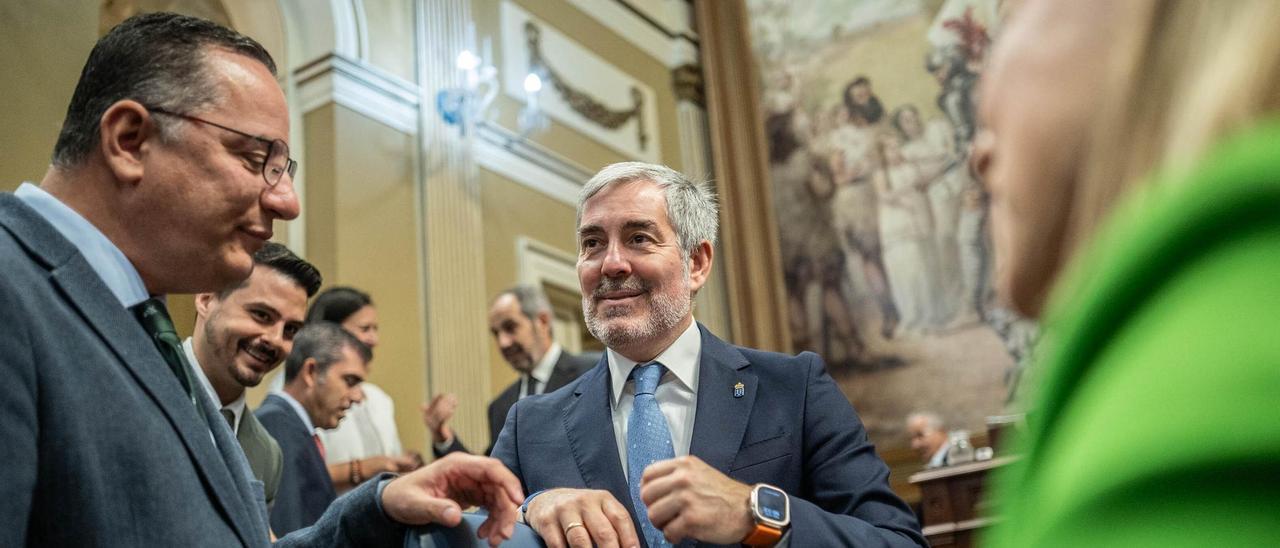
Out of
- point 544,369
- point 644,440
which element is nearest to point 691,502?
point 644,440

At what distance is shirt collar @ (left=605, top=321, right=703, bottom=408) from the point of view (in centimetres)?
258

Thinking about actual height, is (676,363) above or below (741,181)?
below

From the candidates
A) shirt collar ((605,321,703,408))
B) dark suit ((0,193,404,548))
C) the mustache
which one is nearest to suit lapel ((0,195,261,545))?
dark suit ((0,193,404,548))

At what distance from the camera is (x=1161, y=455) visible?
0.39 m

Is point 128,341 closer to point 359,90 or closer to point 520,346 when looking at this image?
point 520,346

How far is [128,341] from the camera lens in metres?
1.59

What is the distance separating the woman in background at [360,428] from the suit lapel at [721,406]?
273 centimetres

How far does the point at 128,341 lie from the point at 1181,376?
58.5 inches

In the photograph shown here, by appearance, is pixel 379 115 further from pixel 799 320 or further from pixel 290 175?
pixel 290 175

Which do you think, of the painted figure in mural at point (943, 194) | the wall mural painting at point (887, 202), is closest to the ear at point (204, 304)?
the wall mural painting at point (887, 202)

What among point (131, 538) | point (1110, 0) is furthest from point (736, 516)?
point (1110, 0)

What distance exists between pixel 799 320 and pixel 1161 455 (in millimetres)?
11557

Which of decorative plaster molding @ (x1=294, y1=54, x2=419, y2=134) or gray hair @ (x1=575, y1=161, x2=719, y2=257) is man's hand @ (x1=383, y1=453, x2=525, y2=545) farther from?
decorative plaster molding @ (x1=294, y1=54, x2=419, y2=134)

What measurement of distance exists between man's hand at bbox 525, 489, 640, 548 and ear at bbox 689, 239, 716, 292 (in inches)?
35.2
